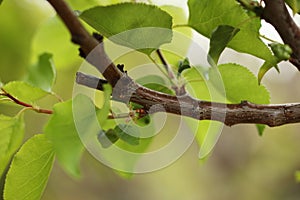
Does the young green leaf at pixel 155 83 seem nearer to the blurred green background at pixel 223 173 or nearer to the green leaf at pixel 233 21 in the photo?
the green leaf at pixel 233 21

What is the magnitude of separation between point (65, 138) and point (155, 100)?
6cm

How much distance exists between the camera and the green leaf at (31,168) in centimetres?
33

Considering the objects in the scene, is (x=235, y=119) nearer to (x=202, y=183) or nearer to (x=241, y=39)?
(x=241, y=39)

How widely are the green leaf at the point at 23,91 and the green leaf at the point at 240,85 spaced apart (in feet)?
0.38

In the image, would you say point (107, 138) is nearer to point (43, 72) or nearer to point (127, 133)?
point (127, 133)

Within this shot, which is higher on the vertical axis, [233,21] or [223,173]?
[233,21]

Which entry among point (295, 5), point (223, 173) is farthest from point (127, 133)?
point (223, 173)

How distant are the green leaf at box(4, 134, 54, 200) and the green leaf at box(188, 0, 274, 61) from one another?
118mm

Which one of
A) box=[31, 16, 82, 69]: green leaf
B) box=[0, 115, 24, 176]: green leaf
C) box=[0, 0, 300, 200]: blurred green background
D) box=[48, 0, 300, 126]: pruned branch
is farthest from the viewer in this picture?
box=[0, 0, 300, 200]: blurred green background

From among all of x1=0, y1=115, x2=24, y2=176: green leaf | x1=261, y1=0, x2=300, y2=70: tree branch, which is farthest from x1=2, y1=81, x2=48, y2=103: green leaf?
x1=261, y1=0, x2=300, y2=70: tree branch

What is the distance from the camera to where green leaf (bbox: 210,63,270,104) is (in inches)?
14.3

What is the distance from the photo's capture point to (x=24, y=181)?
1.11ft

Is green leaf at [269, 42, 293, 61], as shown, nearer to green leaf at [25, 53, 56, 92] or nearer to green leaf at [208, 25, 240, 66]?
green leaf at [208, 25, 240, 66]

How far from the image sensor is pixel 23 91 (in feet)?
1.14
